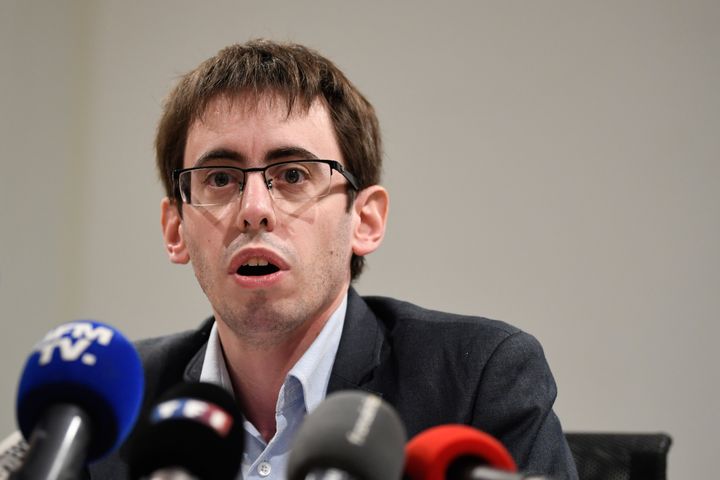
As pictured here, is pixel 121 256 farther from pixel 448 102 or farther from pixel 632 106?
pixel 632 106

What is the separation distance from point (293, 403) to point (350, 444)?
110cm

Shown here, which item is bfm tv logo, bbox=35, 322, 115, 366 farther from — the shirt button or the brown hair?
the brown hair

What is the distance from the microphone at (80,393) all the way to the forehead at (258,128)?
863 millimetres

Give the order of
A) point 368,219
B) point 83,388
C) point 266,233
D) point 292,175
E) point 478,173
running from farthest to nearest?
point 478,173 → point 368,219 → point 292,175 → point 266,233 → point 83,388

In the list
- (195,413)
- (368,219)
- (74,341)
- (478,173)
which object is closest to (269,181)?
(368,219)

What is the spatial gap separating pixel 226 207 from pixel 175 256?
14.6 inches

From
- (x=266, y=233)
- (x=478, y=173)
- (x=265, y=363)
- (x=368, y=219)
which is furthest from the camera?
(x=478, y=173)

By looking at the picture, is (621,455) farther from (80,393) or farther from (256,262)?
(80,393)

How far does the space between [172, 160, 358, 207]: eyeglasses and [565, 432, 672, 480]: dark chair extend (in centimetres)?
80

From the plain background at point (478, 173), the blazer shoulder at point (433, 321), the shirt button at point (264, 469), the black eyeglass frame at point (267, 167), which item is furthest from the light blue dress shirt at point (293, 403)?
the plain background at point (478, 173)

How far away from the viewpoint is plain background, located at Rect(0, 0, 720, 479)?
284cm

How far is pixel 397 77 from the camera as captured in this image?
3.16m

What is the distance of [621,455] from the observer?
1.74 m

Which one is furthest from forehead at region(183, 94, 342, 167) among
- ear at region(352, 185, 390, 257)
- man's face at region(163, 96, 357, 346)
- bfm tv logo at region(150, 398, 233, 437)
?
bfm tv logo at region(150, 398, 233, 437)
